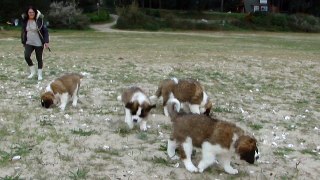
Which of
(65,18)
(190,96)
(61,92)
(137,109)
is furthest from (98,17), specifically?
(137,109)

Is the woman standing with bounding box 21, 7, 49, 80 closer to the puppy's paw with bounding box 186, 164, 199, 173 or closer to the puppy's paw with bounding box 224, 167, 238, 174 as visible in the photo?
the puppy's paw with bounding box 186, 164, 199, 173

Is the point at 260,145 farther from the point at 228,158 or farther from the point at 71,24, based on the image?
the point at 71,24

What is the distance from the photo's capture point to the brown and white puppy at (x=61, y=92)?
10.8 m

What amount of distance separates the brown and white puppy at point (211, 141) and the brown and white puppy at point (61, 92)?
14.6ft

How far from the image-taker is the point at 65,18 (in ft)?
182

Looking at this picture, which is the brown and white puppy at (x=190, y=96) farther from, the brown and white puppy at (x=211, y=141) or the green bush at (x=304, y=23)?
the green bush at (x=304, y=23)

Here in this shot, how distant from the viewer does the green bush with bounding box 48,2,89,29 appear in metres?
55.2

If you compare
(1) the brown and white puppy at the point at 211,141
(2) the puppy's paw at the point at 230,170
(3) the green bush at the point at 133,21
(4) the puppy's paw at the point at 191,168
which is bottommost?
(2) the puppy's paw at the point at 230,170

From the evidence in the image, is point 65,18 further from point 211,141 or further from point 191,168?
point 211,141

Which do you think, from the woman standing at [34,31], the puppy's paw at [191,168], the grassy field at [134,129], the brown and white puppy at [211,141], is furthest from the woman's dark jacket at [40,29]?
the puppy's paw at [191,168]

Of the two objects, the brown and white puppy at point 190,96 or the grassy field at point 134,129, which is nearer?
the grassy field at point 134,129

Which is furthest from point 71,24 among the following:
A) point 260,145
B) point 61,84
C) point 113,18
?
point 260,145

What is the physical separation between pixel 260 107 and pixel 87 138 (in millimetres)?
5460

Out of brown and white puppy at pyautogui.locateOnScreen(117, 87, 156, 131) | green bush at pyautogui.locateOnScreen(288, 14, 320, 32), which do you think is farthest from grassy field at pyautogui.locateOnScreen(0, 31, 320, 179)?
green bush at pyautogui.locateOnScreen(288, 14, 320, 32)
